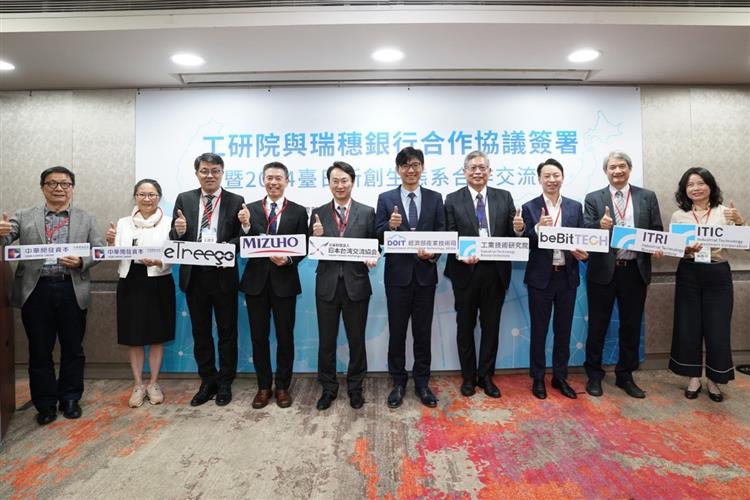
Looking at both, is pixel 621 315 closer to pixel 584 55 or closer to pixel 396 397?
pixel 396 397

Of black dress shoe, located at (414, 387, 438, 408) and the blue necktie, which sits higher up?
the blue necktie

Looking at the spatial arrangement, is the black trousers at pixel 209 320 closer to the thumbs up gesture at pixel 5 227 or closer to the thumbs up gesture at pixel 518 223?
the thumbs up gesture at pixel 5 227

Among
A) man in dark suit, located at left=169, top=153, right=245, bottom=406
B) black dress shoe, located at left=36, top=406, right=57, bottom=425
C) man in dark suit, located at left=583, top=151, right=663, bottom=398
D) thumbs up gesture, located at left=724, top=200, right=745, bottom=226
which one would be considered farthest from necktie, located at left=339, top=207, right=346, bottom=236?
thumbs up gesture, located at left=724, top=200, right=745, bottom=226

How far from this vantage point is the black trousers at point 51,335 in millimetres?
2998

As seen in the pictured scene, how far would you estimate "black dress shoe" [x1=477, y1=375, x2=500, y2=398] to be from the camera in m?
3.36

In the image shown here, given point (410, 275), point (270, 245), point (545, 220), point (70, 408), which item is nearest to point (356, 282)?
point (410, 275)

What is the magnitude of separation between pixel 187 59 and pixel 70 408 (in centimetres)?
294

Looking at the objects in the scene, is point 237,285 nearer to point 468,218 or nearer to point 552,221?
point 468,218

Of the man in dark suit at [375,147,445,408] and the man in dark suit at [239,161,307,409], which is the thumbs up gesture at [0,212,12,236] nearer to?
the man in dark suit at [239,161,307,409]

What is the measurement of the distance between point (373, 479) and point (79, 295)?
2.57 metres

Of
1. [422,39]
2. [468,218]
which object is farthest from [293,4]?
[468,218]

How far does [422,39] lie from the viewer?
303cm

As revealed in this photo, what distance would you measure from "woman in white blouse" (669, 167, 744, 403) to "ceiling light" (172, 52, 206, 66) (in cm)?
417

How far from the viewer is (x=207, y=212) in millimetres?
3230
